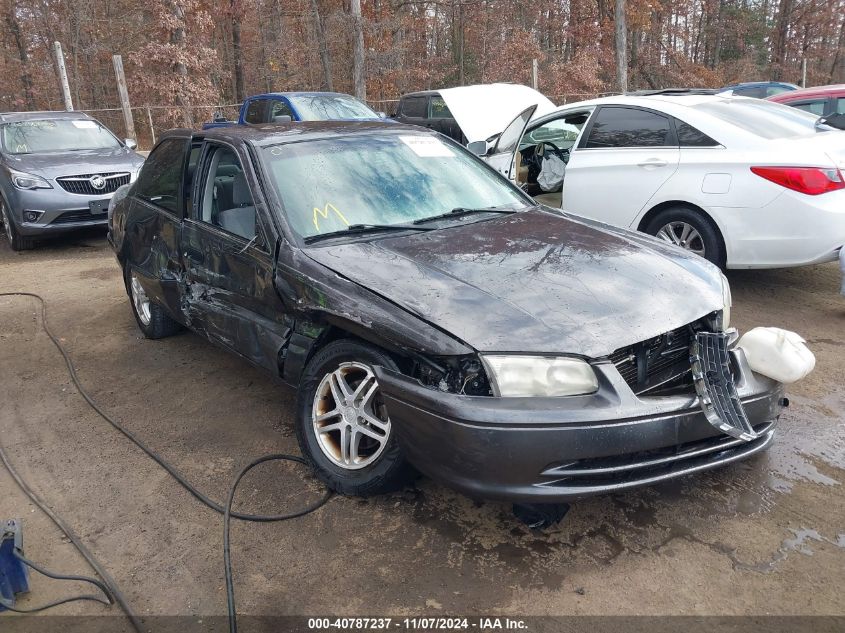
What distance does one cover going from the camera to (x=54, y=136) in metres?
9.46

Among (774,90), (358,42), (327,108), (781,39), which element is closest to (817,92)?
(774,90)

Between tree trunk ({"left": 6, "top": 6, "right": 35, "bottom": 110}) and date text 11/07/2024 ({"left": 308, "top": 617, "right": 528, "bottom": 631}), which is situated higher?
tree trunk ({"left": 6, "top": 6, "right": 35, "bottom": 110})

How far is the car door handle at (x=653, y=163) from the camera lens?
5.65 metres

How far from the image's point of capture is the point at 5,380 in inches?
186

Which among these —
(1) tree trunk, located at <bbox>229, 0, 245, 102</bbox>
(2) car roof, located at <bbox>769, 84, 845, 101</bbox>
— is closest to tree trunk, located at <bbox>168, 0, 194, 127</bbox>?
(1) tree trunk, located at <bbox>229, 0, 245, 102</bbox>

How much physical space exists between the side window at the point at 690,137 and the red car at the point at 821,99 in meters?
5.46

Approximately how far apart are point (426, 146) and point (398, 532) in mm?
2350

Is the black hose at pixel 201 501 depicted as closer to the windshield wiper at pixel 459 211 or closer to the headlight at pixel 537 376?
the headlight at pixel 537 376

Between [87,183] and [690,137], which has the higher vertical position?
[690,137]

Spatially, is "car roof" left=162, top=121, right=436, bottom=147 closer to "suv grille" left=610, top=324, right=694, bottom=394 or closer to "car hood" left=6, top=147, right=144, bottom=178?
"suv grille" left=610, top=324, right=694, bottom=394

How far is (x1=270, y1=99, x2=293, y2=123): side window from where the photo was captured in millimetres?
10570

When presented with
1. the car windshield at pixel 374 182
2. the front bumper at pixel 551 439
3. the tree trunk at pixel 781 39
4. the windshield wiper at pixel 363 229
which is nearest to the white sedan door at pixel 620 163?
the car windshield at pixel 374 182

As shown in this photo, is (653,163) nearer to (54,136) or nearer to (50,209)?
(50,209)

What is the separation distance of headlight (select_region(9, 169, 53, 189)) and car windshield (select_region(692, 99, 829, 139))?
739 cm
